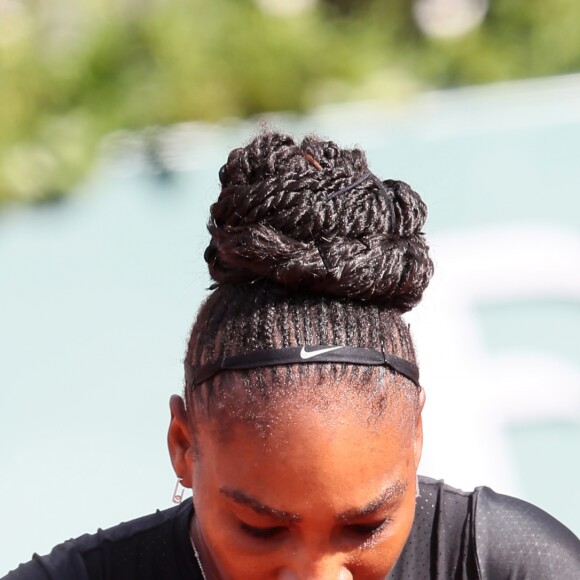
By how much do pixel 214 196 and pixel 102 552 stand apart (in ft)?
7.97

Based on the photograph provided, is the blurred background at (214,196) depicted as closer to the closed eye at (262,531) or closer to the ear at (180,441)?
the ear at (180,441)

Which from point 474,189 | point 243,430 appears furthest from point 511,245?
point 243,430

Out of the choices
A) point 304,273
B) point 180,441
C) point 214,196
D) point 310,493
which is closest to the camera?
point 310,493

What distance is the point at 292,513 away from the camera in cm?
205

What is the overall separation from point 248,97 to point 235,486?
3.79 meters

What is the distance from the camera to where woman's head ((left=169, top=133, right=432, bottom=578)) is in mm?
2076

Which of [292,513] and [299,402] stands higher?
[299,402]

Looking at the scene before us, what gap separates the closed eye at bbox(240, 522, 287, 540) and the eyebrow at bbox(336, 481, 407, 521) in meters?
0.10

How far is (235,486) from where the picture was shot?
2.11 metres

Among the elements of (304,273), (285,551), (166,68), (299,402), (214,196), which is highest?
(166,68)

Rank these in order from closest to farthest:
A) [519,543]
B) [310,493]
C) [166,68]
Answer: [310,493]
[519,543]
[166,68]

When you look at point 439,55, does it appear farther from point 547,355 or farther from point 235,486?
point 235,486

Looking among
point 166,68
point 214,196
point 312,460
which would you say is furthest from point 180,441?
point 166,68

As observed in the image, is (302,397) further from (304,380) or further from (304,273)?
(304,273)
